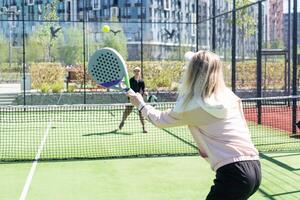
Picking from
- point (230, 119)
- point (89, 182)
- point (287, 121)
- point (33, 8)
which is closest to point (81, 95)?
point (287, 121)

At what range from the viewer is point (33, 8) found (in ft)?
242

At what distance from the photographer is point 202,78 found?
10.1 ft

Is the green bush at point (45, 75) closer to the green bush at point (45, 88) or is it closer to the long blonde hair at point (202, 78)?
the green bush at point (45, 88)

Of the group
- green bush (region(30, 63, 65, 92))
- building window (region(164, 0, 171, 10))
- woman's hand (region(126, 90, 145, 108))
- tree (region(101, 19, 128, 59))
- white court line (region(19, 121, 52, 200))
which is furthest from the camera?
building window (region(164, 0, 171, 10))

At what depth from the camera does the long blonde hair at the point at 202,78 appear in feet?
10.1

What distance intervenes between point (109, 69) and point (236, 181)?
Answer: 1.28m

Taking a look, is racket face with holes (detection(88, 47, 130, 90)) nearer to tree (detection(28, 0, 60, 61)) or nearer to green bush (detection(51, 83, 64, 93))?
green bush (detection(51, 83, 64, 93))

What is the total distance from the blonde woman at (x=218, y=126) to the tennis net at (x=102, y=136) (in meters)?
6.31

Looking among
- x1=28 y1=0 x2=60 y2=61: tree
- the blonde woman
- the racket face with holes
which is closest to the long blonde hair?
the blonde woman

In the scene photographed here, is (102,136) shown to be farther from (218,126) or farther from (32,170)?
(218,126)

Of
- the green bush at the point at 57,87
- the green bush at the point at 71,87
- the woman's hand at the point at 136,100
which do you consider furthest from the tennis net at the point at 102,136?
the woman's hand at the point at 136,100

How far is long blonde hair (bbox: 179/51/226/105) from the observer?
3078 mm

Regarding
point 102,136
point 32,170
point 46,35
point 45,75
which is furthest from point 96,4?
point 32,170

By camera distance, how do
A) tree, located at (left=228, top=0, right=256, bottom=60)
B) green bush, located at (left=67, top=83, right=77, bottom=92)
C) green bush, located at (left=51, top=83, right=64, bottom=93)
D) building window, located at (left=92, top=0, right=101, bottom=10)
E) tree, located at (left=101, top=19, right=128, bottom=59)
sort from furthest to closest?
building window, located at (left=92, top=0, right=101, bottom=10)
tree, located at (left=101, top=19, right=128, bottom=59)
tree, located at (left=228, top=0, right=256, bottom=60)
green bush, located at (left=67, top=83, right=77, bottom=92)
green bush, located at (left=51, top=83, right=64, bottom=93)
